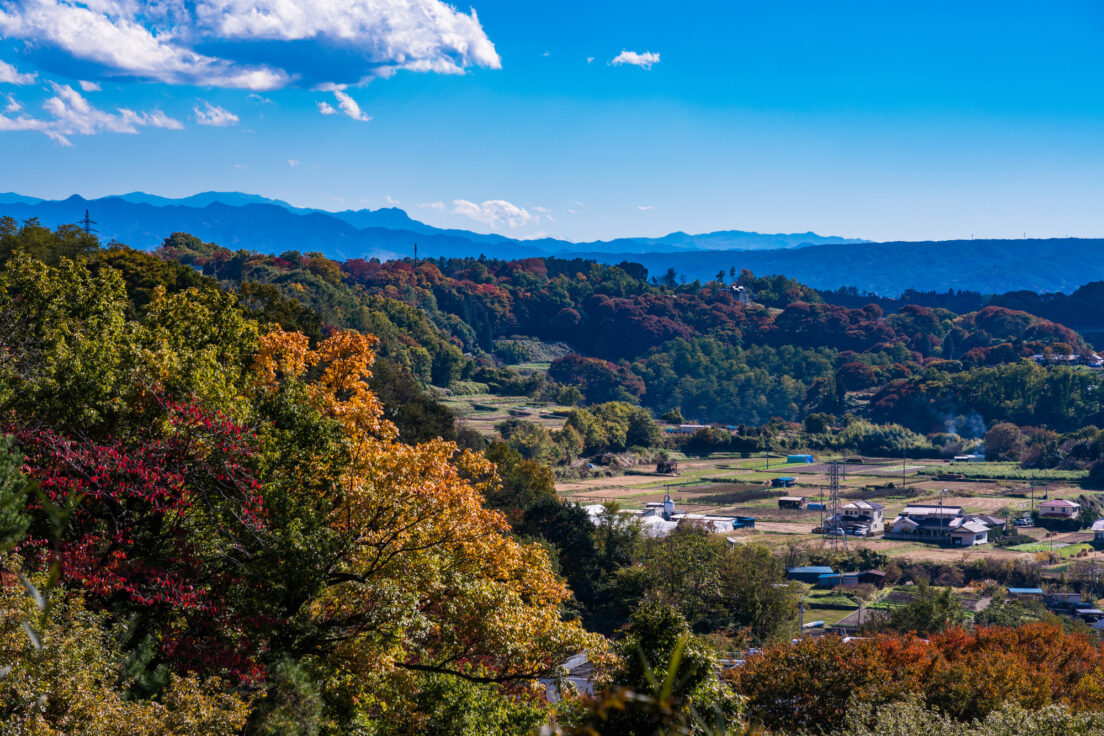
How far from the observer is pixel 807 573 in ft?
154

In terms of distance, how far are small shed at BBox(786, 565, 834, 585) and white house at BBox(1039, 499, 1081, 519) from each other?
2570 centimetres

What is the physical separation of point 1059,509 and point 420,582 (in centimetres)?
6390

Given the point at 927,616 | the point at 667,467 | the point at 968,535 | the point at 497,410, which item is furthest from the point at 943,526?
the point at 497,410

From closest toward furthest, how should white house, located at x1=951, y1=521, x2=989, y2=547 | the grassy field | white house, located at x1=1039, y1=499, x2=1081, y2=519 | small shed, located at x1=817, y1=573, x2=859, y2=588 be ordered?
small shed, located at x1=817, y1=573, x2=859, y2=588, white house, located at x1=951, y1=521, x2=989, y2=547, white house, located at x1=1039, y1=499, x2=1081, y2=519, the grassy field

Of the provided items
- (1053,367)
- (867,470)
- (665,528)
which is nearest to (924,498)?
(867,470)

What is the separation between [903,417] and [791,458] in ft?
83.5

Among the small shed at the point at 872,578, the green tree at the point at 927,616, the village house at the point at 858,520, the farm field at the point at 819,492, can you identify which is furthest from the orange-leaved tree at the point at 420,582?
the village house at the point at 858,520

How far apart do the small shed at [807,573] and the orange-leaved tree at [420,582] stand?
35.3 meters

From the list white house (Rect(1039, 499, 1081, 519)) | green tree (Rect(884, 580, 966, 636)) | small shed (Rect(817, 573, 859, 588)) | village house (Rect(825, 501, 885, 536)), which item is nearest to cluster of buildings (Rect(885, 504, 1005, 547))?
village house (Rect(825, 501, 885, 536))

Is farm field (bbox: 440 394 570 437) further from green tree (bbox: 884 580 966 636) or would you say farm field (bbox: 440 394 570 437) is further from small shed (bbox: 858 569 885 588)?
green tree (bbox: 884 580 966 636)

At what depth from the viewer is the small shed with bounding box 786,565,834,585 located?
4638 cm

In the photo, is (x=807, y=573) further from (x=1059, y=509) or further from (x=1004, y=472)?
(x=1004, y=472)

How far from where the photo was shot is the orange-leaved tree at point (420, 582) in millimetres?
12086

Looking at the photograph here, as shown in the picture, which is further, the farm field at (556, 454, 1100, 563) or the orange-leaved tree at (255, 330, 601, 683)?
the farm field at (556, 454, 1100, 563)
